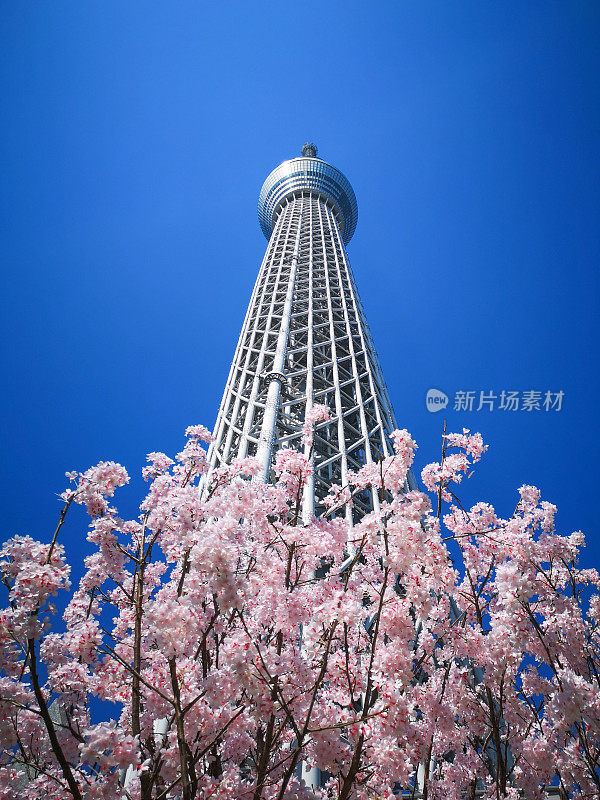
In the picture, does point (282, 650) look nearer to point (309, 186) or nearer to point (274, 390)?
point (274, 390)

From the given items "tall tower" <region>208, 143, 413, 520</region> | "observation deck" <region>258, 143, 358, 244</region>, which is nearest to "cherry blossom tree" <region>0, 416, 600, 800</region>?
"tall tower" <region>208, 143, 413, 520</region>

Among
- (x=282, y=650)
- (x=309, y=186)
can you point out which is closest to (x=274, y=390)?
(x=282, y=650)

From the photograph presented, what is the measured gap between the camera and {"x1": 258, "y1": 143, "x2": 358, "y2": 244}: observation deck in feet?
143

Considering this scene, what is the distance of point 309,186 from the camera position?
4341 cm

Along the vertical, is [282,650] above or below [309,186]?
below

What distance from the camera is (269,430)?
16.7 m

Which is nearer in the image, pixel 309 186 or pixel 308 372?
pixel 308 372

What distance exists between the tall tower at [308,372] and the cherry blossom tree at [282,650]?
6868 mm

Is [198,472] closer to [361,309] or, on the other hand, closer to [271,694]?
[271,694]

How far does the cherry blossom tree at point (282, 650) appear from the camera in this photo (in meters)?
2.80

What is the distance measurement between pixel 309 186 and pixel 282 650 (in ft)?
151

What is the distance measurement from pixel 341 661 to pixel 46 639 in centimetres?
226

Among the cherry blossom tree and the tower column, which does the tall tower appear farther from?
the cherry blossom tree

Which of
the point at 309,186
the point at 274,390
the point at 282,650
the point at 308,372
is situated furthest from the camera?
the point at 309,186
